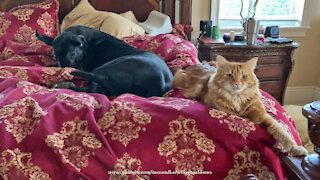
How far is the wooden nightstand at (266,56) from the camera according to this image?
7.36 feet

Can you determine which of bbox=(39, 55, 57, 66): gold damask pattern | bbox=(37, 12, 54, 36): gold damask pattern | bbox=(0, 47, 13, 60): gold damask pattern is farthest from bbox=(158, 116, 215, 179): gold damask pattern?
bbox=(37, 12, 54, 36): gold damask pattern

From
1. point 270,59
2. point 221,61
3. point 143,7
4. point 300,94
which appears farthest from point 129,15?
point 300,94

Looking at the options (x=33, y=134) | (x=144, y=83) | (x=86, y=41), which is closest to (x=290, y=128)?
(x=144, y=83)

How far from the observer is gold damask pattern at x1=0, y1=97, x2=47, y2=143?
851mm

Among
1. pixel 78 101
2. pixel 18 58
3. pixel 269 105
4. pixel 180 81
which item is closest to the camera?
pixel 78 101

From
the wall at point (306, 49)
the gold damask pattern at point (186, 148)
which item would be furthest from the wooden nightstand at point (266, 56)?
the gold damask pattern at point (186, 148)

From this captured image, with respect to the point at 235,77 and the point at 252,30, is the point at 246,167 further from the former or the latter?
the point at 252,30

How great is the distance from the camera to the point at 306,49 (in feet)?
9.52

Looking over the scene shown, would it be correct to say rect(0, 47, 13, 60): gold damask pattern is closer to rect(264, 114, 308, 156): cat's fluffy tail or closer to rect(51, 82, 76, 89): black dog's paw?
rect(51, 82, 76, 89): black dog's paw

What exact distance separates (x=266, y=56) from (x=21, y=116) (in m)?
2.00

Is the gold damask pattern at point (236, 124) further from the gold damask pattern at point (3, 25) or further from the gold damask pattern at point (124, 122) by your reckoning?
the gold damask pattern at point (3, 25)

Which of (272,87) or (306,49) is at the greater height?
(306,49)

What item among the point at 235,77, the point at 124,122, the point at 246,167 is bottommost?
the point at 246,167

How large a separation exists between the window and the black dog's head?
1542mm
